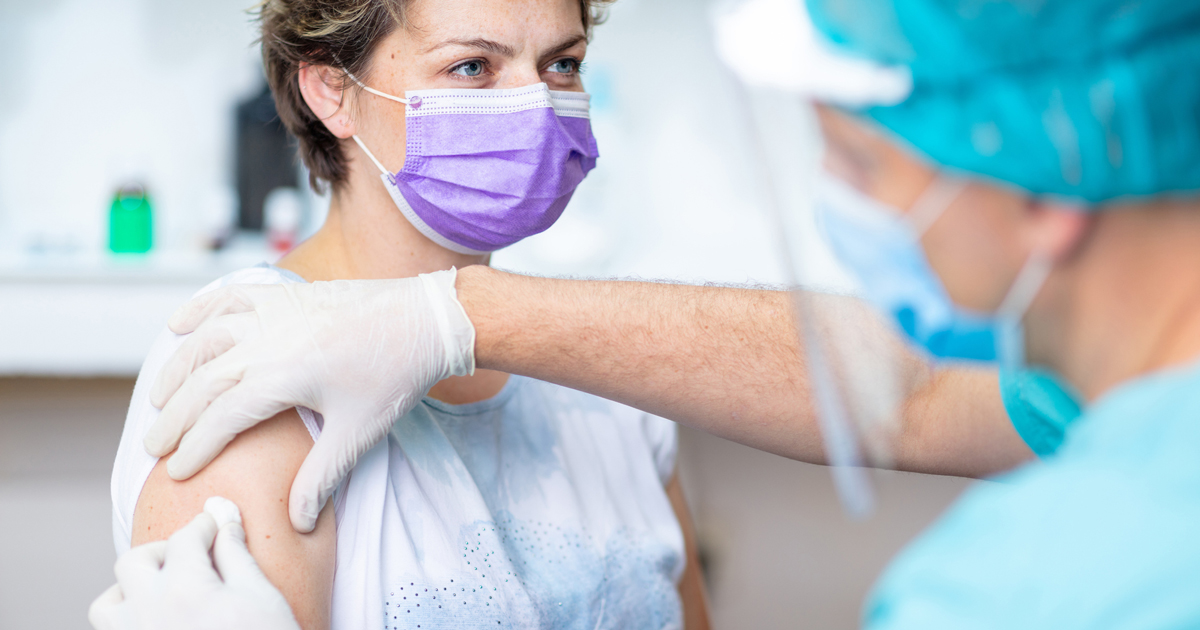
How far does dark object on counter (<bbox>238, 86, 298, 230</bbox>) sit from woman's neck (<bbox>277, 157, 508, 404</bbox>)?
1.22m

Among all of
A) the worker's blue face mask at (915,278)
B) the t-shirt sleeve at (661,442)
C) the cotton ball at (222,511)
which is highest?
the worker's blue face mask at (915,278)

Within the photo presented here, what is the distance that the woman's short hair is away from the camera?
1.14 m

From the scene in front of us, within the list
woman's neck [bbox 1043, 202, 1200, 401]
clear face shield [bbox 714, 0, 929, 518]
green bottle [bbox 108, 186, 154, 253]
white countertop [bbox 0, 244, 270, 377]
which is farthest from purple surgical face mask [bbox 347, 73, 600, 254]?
green bottle [bbox 108, 186, 154, 253]

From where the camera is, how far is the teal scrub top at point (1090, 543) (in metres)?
0.48

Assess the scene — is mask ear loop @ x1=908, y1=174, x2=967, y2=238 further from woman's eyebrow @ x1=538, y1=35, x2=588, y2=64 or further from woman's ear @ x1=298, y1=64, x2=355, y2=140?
woman's ear @ x1=298, y1=64, x2=355, y2=140

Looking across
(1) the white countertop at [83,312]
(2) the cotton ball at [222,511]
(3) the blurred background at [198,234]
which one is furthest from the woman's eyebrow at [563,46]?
(1) the white countertop at [83,312]

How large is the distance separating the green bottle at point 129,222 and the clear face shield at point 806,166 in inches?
73.2

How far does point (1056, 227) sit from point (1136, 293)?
68 mm

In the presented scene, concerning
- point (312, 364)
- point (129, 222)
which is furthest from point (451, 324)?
point (129, 222)

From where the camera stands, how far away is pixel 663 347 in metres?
1.08

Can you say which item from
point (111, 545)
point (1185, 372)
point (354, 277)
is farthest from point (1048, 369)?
point (111, 545)

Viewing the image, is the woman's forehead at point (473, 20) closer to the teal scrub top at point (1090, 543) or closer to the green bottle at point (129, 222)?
the teal scrub top at point (1090, 543)

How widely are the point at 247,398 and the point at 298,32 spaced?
0.54 metres

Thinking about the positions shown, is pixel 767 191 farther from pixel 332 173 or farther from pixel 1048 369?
pixel 332 173
